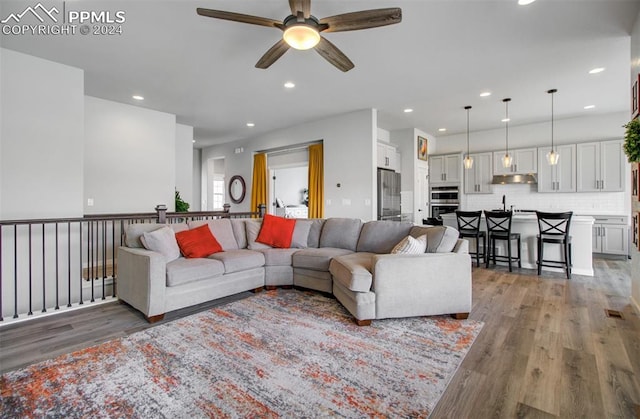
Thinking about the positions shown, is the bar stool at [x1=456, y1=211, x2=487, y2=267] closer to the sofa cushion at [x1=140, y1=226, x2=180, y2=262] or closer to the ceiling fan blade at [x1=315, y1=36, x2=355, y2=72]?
the ceiling fan blade at [x1=315, y1=36, x2=355, y2=72]

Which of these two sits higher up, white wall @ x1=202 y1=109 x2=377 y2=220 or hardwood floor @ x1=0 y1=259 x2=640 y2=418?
white wall @ x1=202 y1=109 x2=377 y2=220

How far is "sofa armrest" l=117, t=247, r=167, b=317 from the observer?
2.88 meters

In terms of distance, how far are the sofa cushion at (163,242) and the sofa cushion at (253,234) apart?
1.06 meters

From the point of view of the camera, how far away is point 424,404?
1.71 metres

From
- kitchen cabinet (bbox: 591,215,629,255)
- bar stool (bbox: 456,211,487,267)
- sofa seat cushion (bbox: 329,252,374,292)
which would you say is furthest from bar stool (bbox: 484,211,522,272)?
sofa seat cushion (bbox: 329,252,374,292)

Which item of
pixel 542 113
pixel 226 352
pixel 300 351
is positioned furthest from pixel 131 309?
pixel 542 113

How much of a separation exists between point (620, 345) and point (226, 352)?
3111mm

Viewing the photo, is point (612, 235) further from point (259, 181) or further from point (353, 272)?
point (259, 181)

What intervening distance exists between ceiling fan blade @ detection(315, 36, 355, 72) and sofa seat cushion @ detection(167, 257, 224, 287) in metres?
2.50

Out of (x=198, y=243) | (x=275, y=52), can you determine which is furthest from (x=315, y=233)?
(x=275, y=52)

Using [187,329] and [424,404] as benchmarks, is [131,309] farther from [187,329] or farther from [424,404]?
[424,404]

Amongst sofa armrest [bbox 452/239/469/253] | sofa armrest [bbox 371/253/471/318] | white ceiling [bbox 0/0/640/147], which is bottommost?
sofa armrest [bbox 371/253/471/318]

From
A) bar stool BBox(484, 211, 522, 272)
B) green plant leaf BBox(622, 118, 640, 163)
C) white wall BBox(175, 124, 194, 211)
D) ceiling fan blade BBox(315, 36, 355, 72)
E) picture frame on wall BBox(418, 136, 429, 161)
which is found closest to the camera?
green plant leaf BBox(622, 118, 640, 163)

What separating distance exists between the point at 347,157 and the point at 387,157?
1314 millimetres
